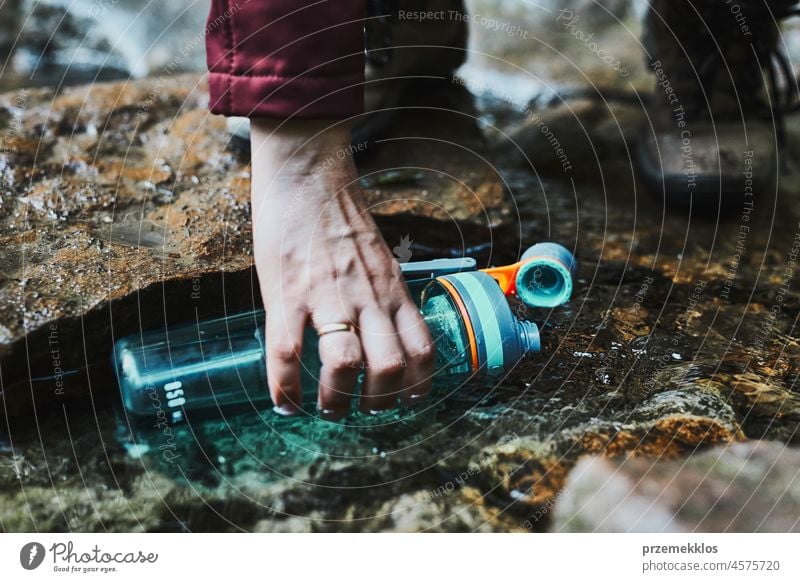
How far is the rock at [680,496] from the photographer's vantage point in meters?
0.54

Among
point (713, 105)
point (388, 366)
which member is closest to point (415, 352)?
point (388, 366)

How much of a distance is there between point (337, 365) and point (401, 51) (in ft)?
2.23

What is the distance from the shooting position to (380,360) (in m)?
0.59

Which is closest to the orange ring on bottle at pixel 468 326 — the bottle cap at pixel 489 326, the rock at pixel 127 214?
the bottle cap at pixel 489 326

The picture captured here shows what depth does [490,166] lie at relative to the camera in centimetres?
105

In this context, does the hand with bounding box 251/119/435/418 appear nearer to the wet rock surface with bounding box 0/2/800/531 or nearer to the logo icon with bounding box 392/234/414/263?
the wet rock surface with bounding box 0/2/800/531

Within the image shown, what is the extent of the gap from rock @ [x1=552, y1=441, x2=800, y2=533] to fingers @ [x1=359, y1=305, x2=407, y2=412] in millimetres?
160

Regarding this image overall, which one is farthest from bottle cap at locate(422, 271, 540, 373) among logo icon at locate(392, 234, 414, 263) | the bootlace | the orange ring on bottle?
the bootlace

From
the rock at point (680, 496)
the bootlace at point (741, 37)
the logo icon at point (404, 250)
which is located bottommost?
the rock at point (680, 496)

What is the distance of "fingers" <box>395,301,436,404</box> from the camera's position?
1.98 feet
